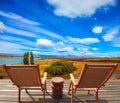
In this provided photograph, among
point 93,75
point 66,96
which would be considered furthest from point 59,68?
point 93,75

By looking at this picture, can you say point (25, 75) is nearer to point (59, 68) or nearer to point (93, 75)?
point (93, 75)

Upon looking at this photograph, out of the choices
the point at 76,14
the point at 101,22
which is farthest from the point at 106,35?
the point at 76,14

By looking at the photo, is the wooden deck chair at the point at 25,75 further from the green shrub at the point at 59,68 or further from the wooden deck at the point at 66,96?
the green shrub at the point at 59,68

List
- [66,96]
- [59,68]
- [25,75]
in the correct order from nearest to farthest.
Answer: [25,75] → [66,96] → [59,68]

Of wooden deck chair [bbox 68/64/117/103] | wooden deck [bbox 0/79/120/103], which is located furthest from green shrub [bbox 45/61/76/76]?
wooden deck chair [bbox 68/64/117/103]

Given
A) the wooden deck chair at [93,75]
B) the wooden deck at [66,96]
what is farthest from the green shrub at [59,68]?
the wooden deck chair at [93,75]

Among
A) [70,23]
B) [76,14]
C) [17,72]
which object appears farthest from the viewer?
[70,23]

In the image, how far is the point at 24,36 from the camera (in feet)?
41.7

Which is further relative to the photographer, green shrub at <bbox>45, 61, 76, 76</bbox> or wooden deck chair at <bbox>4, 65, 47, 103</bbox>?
green shrub at <bbox>45, 61, 76, 76</bbox>

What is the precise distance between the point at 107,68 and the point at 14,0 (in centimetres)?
868

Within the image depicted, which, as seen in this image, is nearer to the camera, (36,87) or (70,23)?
(36,87)

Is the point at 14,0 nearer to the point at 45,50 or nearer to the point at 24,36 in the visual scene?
the point at 24,36

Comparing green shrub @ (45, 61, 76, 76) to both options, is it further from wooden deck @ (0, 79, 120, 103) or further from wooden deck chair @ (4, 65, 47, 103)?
wooden deck chair @ (4, 65, 47, 103)

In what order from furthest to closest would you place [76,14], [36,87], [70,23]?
[70,23], [76,14], [36,87]
